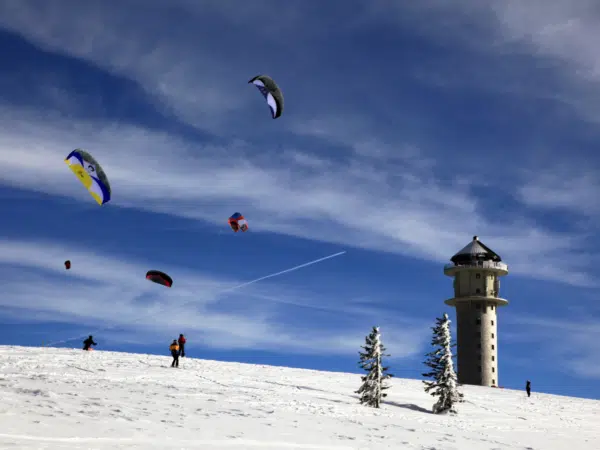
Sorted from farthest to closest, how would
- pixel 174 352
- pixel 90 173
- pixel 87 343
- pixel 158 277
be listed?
pixel 87 343 → pixel 158 277 → pixel 174 352 → pixel 90 173

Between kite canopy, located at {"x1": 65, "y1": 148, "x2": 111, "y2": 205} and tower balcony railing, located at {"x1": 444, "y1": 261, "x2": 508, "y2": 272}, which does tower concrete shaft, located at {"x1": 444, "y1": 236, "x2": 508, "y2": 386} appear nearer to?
tower balcony railing, located at {"x1": 444, "y1": 261, "x2": 508, "y2": 272}

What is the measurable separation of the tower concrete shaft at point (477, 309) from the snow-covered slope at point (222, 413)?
29420 mm

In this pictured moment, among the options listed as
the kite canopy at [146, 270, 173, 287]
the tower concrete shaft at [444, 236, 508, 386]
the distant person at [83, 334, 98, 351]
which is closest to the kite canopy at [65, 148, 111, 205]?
the kite canopy at [146, 270, 173, 287]

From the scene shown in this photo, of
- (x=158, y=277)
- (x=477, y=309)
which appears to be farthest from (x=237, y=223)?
(x=477, y=309)

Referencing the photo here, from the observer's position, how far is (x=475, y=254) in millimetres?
77375

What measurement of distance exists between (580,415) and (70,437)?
109 feet

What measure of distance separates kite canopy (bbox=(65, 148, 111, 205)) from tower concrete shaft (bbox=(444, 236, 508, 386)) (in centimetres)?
4976

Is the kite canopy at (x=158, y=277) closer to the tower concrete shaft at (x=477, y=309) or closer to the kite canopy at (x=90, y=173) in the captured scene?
the kite canopy at (x=90, y=173)

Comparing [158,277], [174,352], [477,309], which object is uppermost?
[477,309]

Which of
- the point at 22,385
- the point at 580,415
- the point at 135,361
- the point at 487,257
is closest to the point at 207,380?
the point at 135,361

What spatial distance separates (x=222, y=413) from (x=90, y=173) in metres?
14.6

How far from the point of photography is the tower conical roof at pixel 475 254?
77125 millimetres

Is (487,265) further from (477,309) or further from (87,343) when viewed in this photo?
(87,343)

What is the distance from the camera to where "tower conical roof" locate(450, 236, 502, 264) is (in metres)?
77.1
